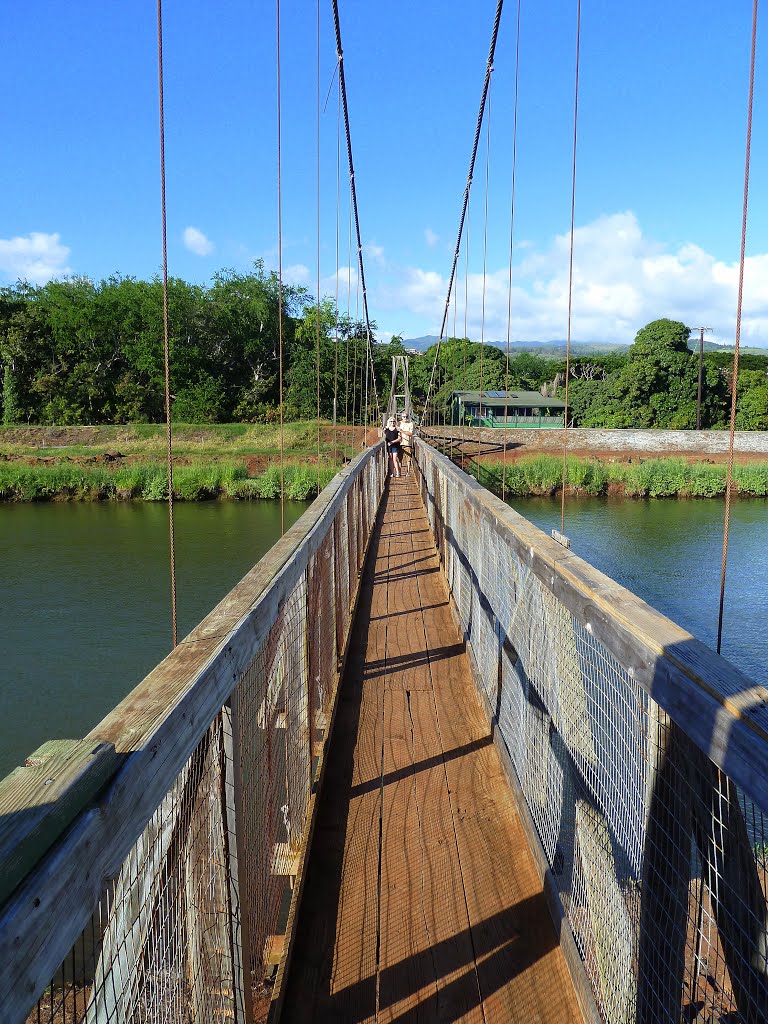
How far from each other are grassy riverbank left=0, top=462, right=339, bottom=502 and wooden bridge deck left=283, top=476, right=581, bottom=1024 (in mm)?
21795

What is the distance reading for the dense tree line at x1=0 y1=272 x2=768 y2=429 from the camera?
33312 millimetres

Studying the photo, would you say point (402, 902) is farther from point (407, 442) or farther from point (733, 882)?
point (407, 442)

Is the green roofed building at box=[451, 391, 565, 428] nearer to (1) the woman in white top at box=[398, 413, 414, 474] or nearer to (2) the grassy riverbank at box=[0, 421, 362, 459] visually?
(2) the grassy riverbank at box=[0, 421, 362, 459]

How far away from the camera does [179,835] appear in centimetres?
101

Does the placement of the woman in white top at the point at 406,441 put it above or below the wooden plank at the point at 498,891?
above

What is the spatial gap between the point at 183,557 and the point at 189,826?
14643mm

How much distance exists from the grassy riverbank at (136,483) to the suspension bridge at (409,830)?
2219 cm

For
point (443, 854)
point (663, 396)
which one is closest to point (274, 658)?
point (443, 854)

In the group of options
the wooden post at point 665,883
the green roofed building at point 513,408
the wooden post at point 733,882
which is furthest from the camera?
the green roofed building at point 513,408

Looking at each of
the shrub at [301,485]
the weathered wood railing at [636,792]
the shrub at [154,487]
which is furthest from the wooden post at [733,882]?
the shrub at [154,487]

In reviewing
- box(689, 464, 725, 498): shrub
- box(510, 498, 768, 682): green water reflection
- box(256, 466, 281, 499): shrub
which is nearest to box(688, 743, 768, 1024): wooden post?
box(510, 498, 768, 682): green water reflection

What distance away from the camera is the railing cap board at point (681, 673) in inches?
31.2

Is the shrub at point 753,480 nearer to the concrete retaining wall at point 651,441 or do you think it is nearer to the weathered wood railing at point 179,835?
the concrete retaining wall at point 651,441

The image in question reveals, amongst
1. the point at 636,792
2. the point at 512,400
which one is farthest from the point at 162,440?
the point at 636,792
